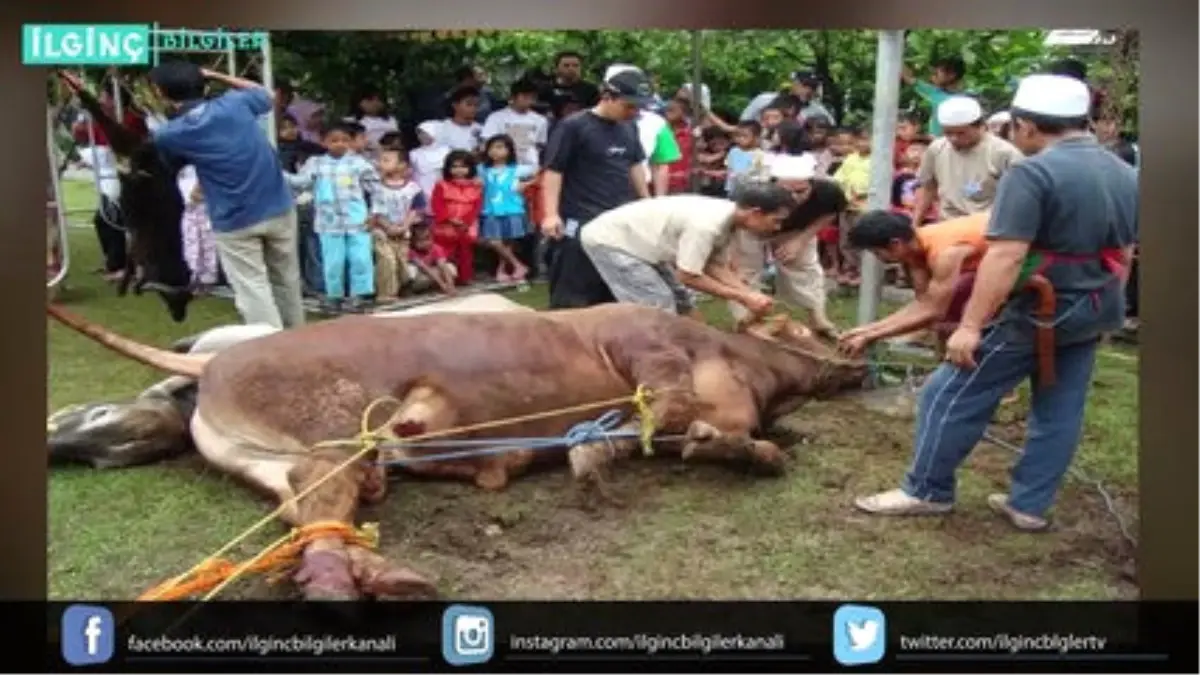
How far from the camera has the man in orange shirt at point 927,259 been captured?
9.34 ft

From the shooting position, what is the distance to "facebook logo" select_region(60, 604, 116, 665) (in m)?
2.78

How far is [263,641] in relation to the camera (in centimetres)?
279

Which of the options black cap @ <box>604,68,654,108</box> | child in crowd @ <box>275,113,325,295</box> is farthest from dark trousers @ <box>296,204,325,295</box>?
black cap @ <box>604,68,654,108</box>

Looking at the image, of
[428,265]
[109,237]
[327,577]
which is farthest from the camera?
[428,265]

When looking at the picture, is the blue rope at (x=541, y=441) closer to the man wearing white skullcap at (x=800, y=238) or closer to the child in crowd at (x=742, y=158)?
the man wearing white skullcap at (x=800, y=238)

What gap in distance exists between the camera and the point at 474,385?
300 centimetres

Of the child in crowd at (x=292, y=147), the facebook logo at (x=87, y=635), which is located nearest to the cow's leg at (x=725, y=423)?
the child in crowd at (x=292, y=147)

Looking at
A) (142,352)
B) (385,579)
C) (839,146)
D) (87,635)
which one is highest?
(839,146)

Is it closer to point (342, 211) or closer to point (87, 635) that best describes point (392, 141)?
point (342, 211)

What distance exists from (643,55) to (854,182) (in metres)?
0.48

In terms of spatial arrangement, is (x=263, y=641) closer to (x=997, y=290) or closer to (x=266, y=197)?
(x=266, y=197)

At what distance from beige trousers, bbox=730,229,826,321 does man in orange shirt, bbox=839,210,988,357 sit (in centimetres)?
9

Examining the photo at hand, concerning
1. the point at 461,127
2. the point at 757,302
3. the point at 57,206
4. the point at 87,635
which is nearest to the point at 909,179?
the point at 757,302

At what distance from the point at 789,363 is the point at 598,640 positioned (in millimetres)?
671
